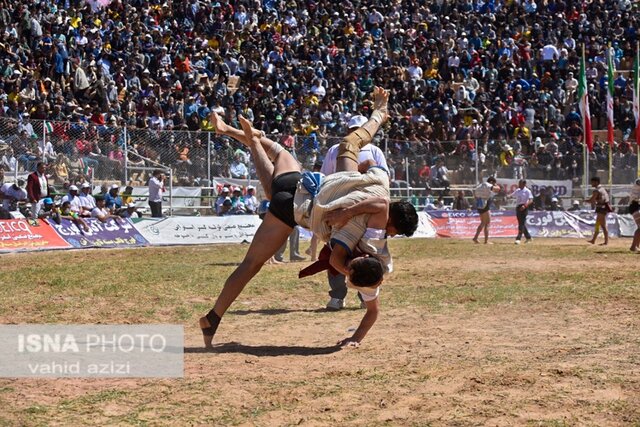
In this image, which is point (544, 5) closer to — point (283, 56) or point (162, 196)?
point (283, 56)

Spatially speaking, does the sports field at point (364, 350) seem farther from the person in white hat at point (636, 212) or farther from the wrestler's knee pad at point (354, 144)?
the person in white hat at point (636, 212)

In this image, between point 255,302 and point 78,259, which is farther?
point 78,259

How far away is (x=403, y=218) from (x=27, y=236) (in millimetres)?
14948

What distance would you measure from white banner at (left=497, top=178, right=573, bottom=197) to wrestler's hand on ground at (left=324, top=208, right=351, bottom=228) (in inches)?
875

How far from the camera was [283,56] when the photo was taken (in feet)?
114

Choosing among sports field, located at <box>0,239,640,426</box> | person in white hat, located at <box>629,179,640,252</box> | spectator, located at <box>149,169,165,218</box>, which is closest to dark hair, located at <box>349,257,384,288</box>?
sports field, located at <box>0,239,640,426</box>

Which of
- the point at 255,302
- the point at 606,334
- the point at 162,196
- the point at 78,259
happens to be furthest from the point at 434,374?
the point at 162,196

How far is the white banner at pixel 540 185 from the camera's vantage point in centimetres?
2870

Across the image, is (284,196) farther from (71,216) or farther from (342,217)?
(71,216)

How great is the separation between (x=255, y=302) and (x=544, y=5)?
34353 mm

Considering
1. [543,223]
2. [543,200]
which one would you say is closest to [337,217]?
[543,223]

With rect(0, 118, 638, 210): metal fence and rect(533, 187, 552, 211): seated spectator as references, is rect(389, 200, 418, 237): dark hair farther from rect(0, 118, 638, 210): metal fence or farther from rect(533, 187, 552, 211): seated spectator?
rect(533, 187, 552, 211): seated spectator

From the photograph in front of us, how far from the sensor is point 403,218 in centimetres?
702

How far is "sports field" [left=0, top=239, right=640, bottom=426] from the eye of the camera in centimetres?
538
